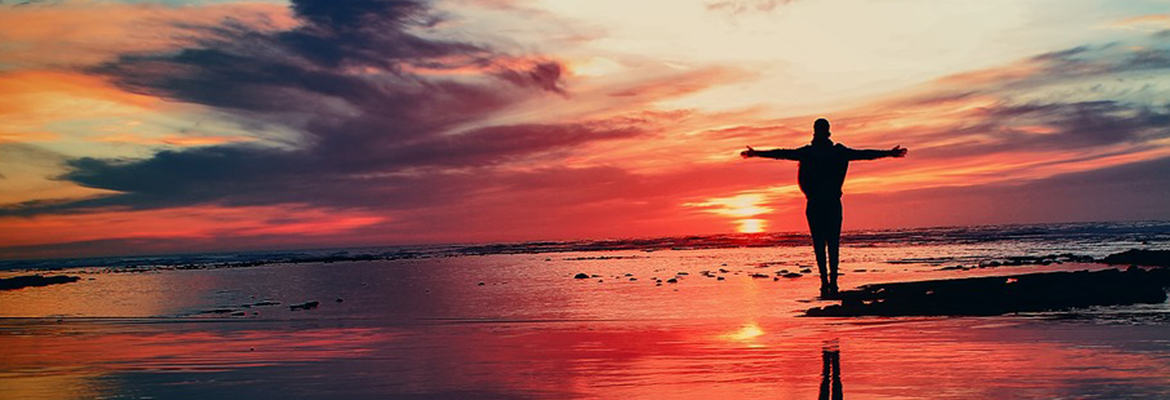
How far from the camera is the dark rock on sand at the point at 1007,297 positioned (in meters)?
16.4

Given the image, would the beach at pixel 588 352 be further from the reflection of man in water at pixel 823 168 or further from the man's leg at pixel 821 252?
the reflection of man in water at pixel 823 168

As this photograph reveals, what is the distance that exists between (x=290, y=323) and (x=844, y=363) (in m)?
12.6

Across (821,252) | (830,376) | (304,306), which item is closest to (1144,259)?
(821,252)

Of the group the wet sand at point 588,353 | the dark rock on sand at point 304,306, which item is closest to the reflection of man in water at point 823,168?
the wet sand at point 588,353

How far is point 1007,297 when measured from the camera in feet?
56.5

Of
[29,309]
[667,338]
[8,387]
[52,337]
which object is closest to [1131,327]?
[667,338]

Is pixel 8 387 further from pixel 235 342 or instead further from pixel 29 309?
pixel 29 309

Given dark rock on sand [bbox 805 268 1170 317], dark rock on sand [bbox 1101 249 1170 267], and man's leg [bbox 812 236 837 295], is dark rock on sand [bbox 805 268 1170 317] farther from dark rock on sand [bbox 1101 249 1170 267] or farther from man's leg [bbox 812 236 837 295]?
dark rock on sand [bbox 1101 249 1170 267]

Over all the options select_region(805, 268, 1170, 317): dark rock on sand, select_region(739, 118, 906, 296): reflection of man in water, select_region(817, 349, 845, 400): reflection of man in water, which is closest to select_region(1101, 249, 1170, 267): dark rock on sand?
select_region(805, 268, 1170, 317): dark rock on sand

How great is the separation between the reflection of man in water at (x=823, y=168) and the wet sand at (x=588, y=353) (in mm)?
1730

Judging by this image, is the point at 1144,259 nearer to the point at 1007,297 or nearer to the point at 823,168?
the point at 1007,297

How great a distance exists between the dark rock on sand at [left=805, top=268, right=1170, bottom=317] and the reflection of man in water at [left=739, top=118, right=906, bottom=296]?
2.39 metres

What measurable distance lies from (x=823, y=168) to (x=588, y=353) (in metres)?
4.88

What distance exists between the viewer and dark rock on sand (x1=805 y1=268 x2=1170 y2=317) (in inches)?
644
